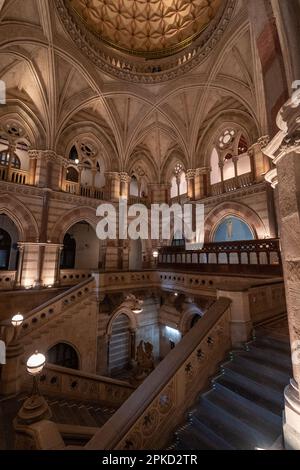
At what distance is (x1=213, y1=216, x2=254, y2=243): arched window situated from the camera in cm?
1181

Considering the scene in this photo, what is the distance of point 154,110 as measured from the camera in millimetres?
14391

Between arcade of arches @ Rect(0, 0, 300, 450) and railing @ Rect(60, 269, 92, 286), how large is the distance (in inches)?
3.6

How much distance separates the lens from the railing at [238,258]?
784 centimetres

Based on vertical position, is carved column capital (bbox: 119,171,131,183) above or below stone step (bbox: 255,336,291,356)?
above

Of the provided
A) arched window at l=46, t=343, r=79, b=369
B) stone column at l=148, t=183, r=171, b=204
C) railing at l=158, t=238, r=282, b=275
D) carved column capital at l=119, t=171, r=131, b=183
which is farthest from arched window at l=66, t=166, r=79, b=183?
arched window at l=46, t=343, r=79, b=369

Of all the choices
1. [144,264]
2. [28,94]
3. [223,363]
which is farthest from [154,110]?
[223,363]

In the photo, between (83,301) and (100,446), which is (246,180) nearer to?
(83,301)

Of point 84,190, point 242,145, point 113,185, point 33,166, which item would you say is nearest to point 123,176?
point 113,185

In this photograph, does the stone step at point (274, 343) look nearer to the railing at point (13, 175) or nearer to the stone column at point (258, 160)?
the stone column at point (258, 160)

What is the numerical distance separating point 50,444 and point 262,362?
3525 mm

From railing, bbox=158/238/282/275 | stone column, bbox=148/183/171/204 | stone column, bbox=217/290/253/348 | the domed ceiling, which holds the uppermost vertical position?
the domed ceiling

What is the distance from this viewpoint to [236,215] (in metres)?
12.1

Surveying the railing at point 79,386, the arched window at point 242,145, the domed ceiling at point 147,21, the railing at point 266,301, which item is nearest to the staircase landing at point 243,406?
the railing at point 266,301

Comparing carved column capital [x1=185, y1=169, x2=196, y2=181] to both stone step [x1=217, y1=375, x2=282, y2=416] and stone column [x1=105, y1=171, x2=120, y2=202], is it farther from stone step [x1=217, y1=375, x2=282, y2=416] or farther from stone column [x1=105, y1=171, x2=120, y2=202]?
stone step [x1=217, y1=375, x2=282, y2=416]
